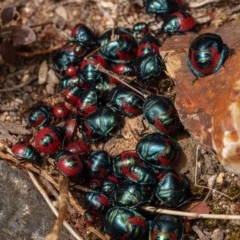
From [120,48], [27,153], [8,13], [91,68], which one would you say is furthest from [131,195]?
[8,13]

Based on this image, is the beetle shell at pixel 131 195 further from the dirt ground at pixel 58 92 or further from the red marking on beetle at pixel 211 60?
the red marking on beetle at pixel 211 60

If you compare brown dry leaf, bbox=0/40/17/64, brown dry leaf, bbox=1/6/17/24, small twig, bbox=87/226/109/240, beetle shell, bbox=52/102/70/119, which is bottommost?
small twig, bbox=87/226/109/240

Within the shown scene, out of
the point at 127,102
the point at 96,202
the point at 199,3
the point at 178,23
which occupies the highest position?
the point at 199,3

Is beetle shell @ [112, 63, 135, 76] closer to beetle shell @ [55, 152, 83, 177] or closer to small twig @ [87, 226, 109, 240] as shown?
beetle shell @ [55, 152, 83, 177]

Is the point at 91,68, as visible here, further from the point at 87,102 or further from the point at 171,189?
the point at 171,189

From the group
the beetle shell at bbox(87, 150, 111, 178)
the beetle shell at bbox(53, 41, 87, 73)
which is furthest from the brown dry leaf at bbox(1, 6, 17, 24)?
the beetle shell at bbox(87, 150, 111, 178)

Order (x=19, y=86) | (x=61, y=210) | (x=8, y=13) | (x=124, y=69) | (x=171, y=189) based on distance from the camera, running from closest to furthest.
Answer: (x=61, y=210), (x=171, y=189), (x=124, y=69), (x=8, y=13), (x=19, y=86)

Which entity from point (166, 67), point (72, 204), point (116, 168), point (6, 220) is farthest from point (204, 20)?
point (6, 220)
